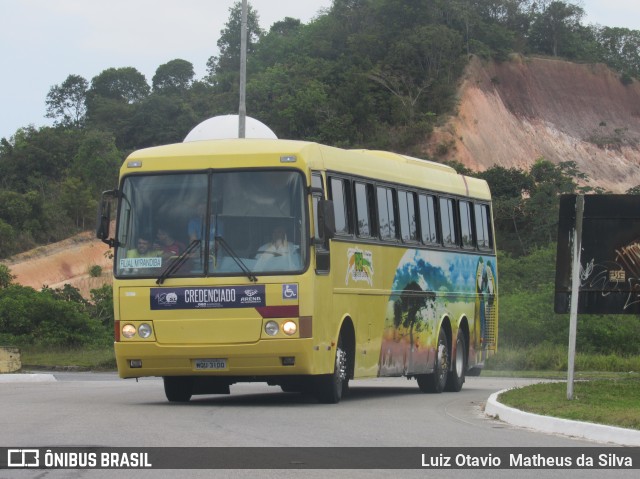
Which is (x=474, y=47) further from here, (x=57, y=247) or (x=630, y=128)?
(x=57, y=247)

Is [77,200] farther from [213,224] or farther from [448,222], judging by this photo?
[213,224]

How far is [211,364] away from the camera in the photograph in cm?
1684

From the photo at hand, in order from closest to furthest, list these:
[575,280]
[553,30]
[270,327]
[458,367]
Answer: [575,280], [270,327], [458,367], [553,30]

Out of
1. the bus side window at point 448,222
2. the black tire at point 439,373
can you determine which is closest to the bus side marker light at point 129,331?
the black tire at point 439,373

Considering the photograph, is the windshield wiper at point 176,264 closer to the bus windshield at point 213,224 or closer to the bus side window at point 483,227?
the bus windshield at point 213,224

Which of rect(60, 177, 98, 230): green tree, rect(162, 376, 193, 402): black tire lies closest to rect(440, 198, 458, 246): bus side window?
rect(162, 376, 193, 402): black tire

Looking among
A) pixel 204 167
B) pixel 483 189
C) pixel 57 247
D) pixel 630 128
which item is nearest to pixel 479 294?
pixel 483 189

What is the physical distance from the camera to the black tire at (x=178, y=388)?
61.0 feet

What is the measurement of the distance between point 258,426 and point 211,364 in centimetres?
302

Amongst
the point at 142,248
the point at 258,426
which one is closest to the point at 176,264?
the point at 142,248

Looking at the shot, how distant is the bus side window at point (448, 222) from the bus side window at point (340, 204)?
4595mm

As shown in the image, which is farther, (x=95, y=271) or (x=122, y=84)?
(x=122, y=84)

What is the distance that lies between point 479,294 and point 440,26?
210ft

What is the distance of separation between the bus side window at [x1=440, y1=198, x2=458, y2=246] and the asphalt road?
10.5ft
